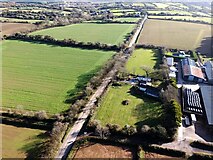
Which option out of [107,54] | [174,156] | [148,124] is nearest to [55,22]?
[107,54]

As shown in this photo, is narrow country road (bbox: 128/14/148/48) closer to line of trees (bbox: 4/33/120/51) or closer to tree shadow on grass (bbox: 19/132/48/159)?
line of trees (bbox: 4/33/120/51)

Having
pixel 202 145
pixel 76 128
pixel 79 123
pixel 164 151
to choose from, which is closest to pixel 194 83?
pixel 202 145

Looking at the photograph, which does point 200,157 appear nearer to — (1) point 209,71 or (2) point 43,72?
(1) point 209,71

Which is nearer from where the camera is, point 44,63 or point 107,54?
point 44,63

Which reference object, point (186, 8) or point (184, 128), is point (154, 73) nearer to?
point (184, 128)

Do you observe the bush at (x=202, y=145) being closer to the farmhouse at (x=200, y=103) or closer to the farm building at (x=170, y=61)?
the farmhouse at (x=200, y=103)

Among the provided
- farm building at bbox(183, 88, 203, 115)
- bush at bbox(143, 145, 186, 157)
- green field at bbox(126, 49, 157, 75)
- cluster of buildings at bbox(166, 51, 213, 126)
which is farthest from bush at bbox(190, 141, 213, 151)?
green field at bbox(126, 49, 157, 75)


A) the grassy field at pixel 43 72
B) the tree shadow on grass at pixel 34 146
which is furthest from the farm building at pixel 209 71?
the tree shadow on grass at pixel 34 146
